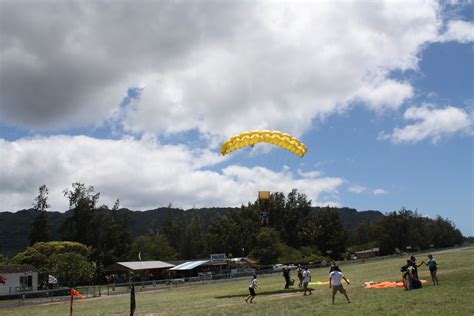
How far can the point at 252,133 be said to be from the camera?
2675 centimetres

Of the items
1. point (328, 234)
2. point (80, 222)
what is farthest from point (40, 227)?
point (328, 234)

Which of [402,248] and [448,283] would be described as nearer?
[448,283]

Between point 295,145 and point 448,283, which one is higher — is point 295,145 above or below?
above

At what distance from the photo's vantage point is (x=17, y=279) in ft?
172

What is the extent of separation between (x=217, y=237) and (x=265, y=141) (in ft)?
269

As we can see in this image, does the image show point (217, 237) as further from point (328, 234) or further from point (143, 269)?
point (143, 269)

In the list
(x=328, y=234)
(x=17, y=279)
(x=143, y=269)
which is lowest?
(x=143, y=269)

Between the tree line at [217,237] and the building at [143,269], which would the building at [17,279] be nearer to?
the tree line at [217,237]

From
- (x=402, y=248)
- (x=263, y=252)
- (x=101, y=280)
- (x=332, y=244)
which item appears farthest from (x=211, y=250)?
(x=402, y=248)

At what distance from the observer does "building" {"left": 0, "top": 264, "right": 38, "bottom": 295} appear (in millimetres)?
51331

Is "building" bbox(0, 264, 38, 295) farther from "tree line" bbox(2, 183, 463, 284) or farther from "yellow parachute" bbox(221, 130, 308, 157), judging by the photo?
"yellow parachute" bbox(221, 130, 308, 157)

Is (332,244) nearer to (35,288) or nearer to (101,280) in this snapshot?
(101,280)

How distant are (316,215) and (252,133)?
88460 millimetres

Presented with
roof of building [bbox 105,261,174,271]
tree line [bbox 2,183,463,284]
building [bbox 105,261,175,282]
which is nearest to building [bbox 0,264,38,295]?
tree line [bbox 2,183,463,284]
